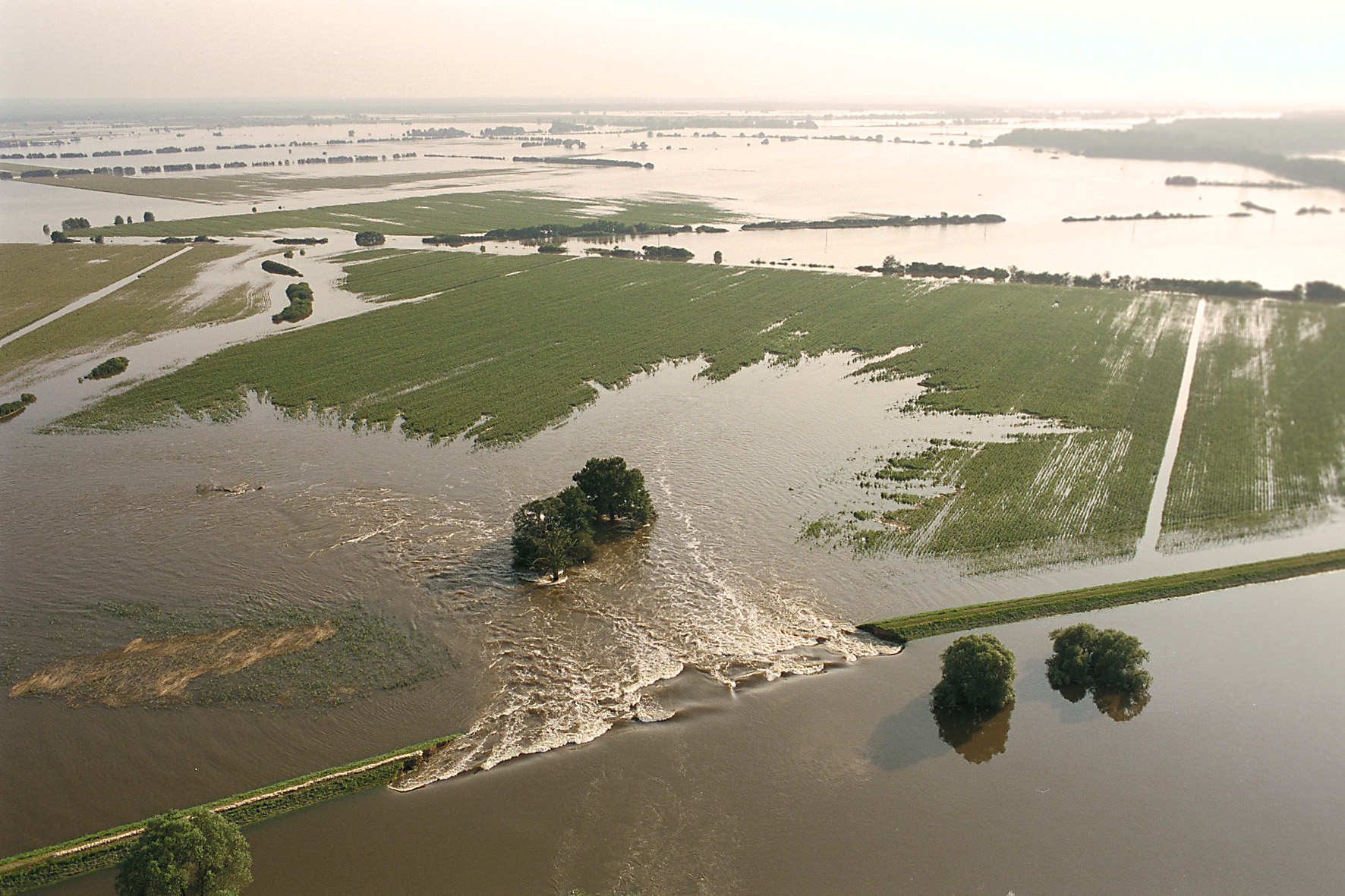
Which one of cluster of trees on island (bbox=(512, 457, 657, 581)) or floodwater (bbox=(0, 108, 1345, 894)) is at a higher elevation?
cluster of trees on island (bbox=(512, 457, 657, 581))

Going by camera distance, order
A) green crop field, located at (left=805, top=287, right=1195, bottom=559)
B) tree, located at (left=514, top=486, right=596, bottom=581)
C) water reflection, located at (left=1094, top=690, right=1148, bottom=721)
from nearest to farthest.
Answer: water reflection, located at (left=1094, top=690, right=1148, bottom=721) < tree, located at (left=514, top=486, right=596, bottom=581) < green crop field, located at (left=805, top=287, right=1195, bottom=559)

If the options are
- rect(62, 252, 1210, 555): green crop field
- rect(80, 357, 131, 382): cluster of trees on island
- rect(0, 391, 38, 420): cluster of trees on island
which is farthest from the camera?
rect(80, 357, 131, 382): cluster of trees on island

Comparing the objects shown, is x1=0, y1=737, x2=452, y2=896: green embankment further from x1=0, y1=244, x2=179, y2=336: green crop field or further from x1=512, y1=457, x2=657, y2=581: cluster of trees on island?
x1=0, y1=244, x2=179, y2=336: green crop field

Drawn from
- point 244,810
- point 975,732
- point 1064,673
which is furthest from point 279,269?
point 1064,673

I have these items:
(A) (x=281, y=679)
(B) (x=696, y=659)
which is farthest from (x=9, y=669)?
(B) (x=696, y=659)

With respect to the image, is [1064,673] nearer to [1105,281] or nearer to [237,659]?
[237,659]

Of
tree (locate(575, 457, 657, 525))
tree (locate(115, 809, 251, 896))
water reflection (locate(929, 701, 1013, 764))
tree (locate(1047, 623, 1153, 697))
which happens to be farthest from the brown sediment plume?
tree (locate(1047, 623, 1153, 697))

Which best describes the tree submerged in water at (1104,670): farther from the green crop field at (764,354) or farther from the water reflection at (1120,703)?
the green crop field at (764,354)
